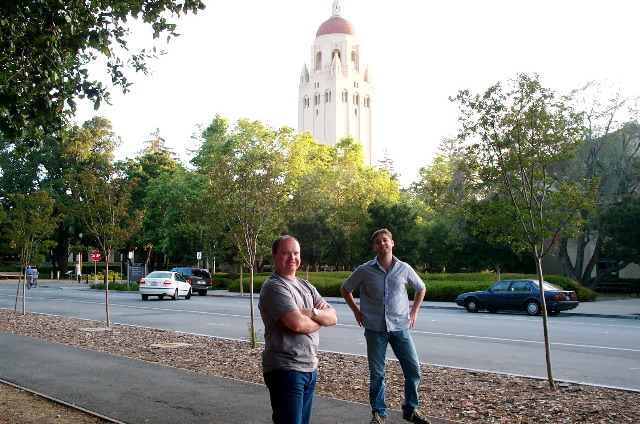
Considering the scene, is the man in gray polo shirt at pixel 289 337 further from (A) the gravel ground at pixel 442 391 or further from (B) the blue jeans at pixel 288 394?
(A) the gravel ground at pixel 442 391

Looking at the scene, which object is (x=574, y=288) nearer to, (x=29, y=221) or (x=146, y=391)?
(x=29, y=221)

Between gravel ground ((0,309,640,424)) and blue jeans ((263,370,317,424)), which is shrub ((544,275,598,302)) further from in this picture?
blue jeans ((263,370,317,424))

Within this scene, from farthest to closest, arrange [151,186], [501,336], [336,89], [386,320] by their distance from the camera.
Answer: [336,89]
[151,186]
[501,336]
[386,320]

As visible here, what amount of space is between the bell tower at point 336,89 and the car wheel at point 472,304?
88.3 meters

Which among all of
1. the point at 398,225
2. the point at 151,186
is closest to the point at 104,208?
the point at 398,225

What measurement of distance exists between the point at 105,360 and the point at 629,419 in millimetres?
7503

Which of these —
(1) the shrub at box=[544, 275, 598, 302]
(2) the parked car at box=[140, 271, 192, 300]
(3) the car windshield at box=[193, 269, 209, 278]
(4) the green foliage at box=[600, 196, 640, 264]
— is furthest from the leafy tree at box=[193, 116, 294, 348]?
(3) the car windshield at box=[193, 269, 209, 278]

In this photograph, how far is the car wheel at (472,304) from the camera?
24.2 meters

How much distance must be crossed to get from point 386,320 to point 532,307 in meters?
17.9

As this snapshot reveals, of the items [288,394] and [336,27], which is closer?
[288,394]

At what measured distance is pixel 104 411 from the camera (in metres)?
6.74

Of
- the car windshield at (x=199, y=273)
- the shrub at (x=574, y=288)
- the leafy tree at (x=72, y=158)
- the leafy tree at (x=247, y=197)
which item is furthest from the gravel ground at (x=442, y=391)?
the leafy tree at (x=72, y=158)

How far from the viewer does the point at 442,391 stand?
7801 millimetres

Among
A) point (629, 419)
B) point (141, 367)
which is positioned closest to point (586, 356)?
point (629, 419)
